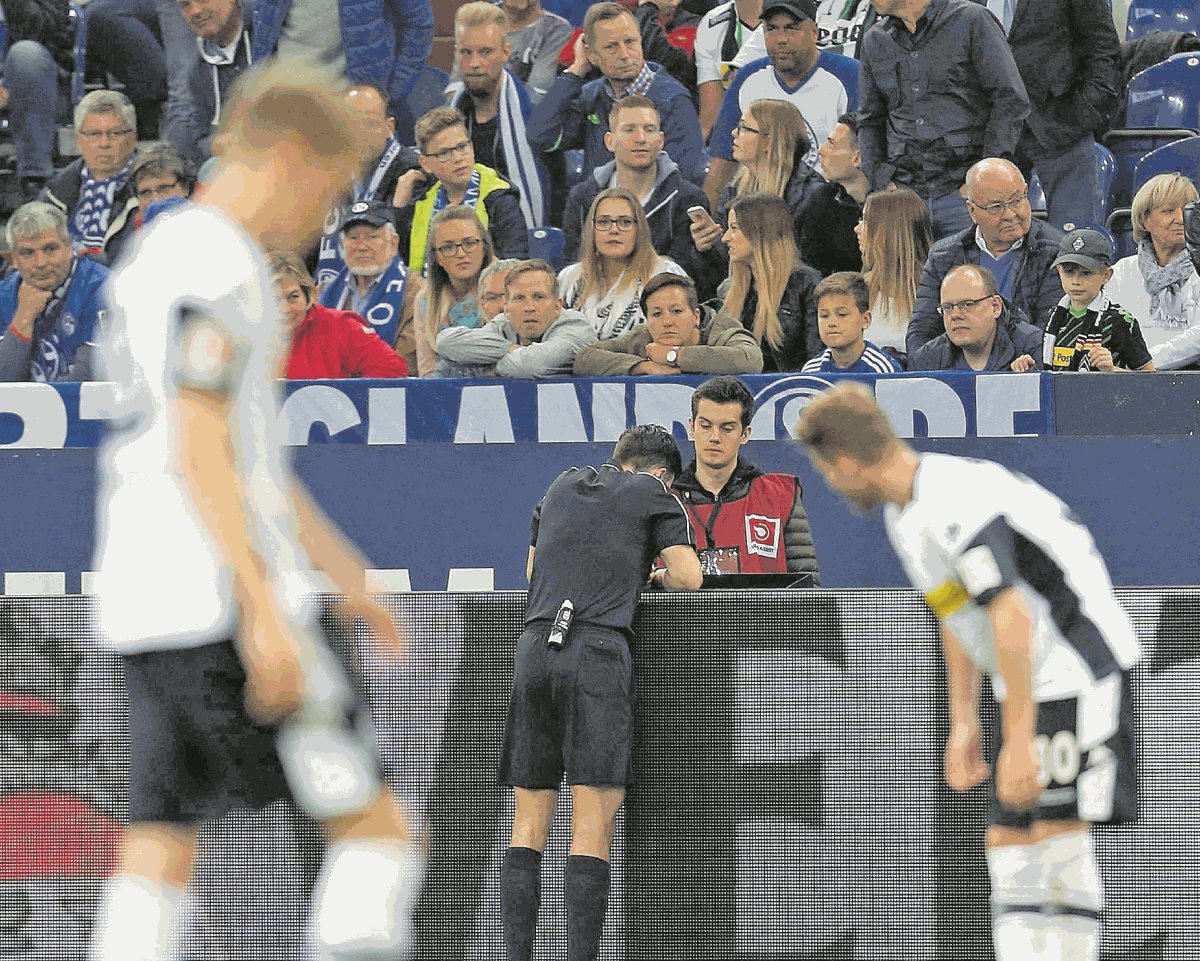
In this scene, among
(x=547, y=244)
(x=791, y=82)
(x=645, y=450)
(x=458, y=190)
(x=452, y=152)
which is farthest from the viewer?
(x=547, y=244)

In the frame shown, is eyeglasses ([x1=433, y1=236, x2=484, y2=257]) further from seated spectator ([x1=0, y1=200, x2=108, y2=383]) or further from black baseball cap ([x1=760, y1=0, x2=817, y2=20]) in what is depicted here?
black baseball cap ([x1=760, y1=0, x2=817, y2=20])

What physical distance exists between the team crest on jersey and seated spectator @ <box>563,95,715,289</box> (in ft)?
9.37

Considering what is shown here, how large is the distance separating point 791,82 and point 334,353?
327 cm

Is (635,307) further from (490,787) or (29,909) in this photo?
(29,909)

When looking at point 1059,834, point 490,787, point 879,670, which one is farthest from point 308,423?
point 1059,834

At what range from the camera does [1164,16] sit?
13141mm

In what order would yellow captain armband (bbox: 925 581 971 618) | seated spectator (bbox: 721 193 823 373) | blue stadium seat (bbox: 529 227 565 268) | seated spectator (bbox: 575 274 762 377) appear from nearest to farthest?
yellow captain armband (bbox: 925 581 971 618) < seated spectator (bbox: 575 274 762 377) < seated spectator (bbox: 721 193 823 373) < blue stadium seat (bbox: 529 227 565 268)

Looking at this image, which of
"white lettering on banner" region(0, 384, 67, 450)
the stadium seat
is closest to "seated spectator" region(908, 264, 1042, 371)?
the stadium seat

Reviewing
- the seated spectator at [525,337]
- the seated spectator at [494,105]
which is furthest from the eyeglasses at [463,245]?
the seated spectator at [494,105]

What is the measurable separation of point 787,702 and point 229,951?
6.62ft

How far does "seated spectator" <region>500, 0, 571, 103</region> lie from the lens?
12539 millimetres

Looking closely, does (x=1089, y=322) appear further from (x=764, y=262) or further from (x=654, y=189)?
(x=654, y=189)

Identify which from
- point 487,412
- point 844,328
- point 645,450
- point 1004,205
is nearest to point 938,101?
point 1004,205

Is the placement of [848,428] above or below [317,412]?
below
